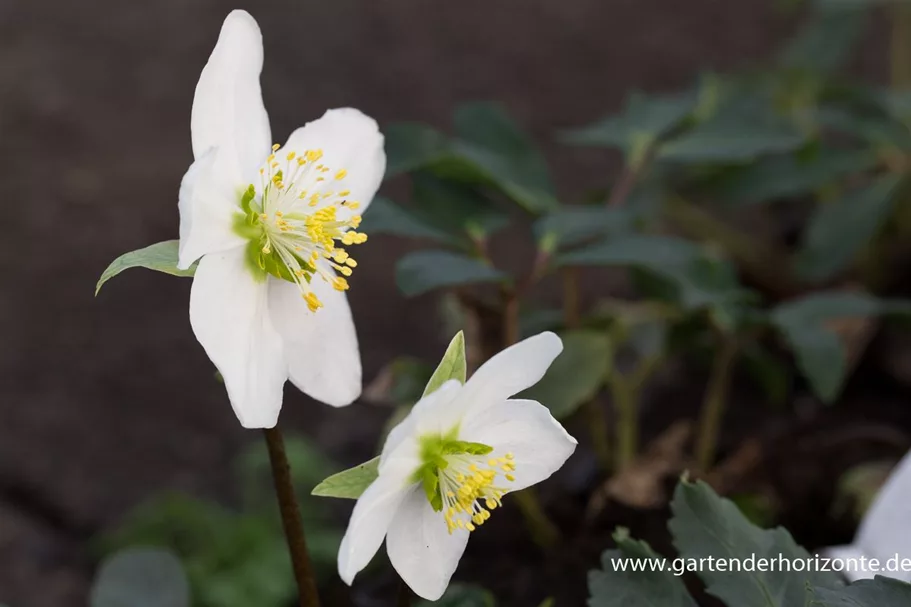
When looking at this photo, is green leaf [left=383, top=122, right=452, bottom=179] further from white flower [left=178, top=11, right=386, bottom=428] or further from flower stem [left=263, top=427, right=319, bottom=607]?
flower stem [left=263, top=427, right=319, bottom=607]

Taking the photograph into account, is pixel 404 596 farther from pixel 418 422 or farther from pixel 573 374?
pixel 573 374

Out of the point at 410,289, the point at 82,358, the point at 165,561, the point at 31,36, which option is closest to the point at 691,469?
the point at 410,289

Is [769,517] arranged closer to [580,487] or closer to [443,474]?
[580,487]

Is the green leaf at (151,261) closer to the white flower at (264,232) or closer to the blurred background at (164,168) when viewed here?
the white flower at (264,232)

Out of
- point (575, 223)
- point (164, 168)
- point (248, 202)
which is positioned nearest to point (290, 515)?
point (248, 202)

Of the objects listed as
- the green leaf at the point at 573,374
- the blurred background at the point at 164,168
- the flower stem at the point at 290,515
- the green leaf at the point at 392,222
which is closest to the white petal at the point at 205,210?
the flower stem at the point at 290,515

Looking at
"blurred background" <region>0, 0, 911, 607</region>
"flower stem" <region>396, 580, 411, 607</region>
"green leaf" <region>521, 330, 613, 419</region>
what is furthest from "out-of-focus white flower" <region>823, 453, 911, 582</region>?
"blurred background" <region>0, 0, 911, 607</region>
